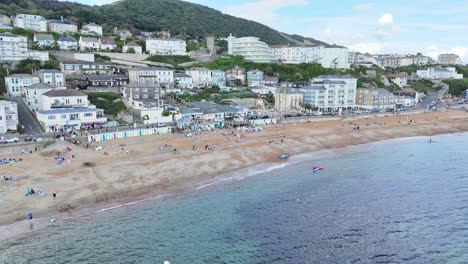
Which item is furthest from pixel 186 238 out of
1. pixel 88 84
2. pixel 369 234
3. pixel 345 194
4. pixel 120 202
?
pixel 88 84

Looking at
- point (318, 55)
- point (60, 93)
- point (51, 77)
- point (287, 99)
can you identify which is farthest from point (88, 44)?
point (318, 55)

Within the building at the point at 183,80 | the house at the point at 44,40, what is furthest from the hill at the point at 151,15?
the building at the point at 183,80

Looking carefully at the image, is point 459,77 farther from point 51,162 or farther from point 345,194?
point 51,162

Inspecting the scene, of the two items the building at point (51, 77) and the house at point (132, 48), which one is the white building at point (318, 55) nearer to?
the house at point (132, 48)

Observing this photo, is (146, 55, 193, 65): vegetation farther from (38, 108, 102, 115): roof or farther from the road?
(38, 108, 102, 115): roof

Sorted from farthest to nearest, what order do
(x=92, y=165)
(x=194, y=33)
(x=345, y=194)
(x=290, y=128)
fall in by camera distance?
(x=194, y=33)
(x=290, y=128)
(x=92, y=165)
(x=345, y=194)

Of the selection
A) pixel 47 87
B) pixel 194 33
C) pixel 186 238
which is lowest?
pixel 186 238

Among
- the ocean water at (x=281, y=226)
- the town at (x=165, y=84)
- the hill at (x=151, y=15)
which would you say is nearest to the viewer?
the ocean water at (x=281, y=226)
